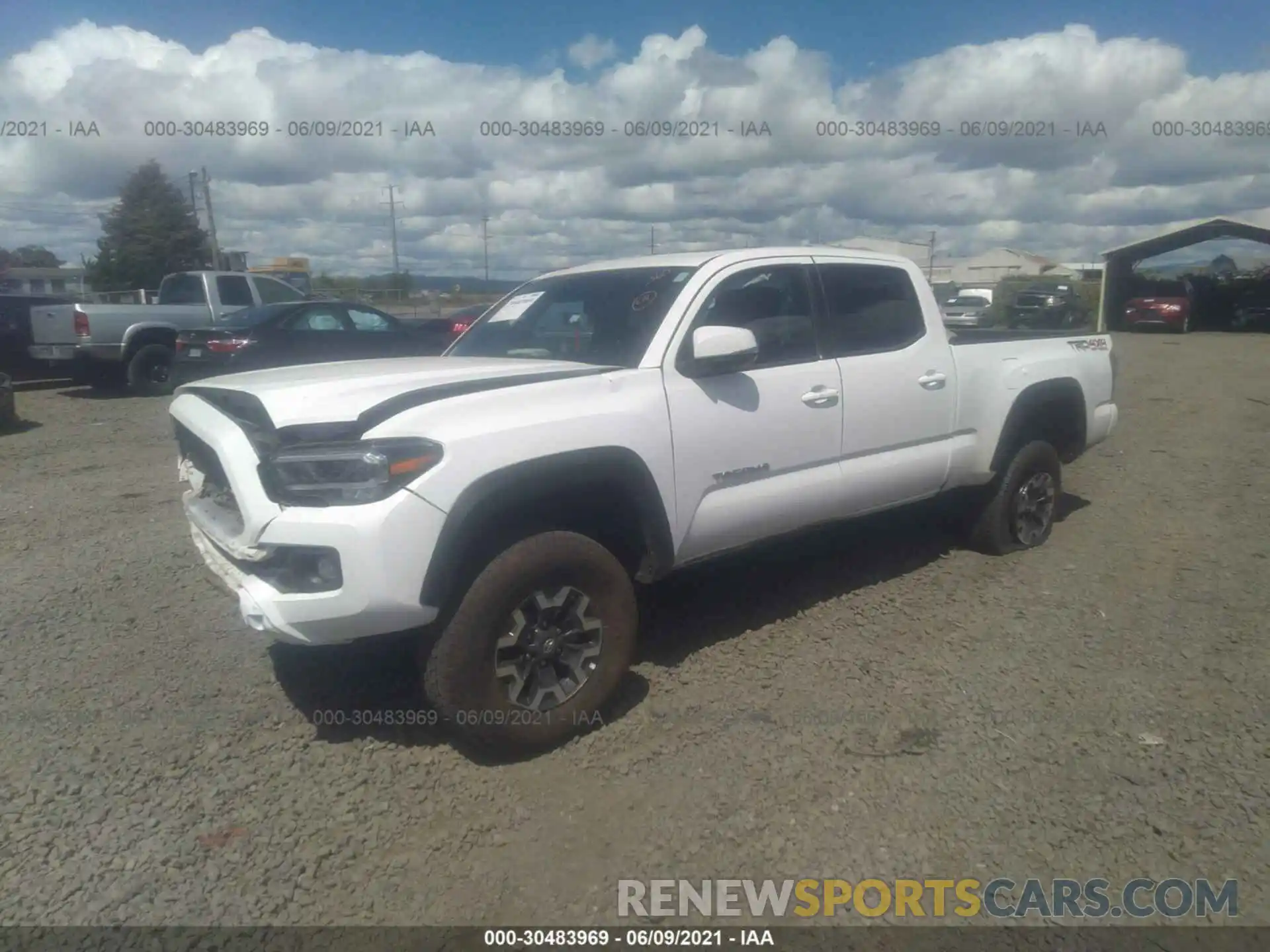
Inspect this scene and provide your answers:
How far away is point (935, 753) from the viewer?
11.7 ft

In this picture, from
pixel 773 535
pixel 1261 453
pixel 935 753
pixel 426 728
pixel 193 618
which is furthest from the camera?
pixel 1261 453

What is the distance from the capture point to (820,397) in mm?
4441

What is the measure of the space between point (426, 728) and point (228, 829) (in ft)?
2.85

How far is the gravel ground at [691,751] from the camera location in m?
2.90

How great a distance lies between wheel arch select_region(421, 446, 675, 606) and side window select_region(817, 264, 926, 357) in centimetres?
144

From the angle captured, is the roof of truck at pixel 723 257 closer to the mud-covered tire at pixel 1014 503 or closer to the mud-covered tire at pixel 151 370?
the mud-covered tire at pixel 1014 503

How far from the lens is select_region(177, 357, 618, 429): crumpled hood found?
3285 millimetres

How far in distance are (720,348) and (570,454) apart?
0.80 m

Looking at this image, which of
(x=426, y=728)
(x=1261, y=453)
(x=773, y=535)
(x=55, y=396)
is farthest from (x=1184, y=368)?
(x=55, y=396)

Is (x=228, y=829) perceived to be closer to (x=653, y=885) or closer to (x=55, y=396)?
(x=653, y=885)

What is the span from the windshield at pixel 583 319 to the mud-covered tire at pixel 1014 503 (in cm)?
260

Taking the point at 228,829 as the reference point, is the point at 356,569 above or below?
above

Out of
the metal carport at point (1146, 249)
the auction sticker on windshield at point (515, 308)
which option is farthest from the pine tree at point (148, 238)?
A: the auction sticker on windshield at point (515, 308)
